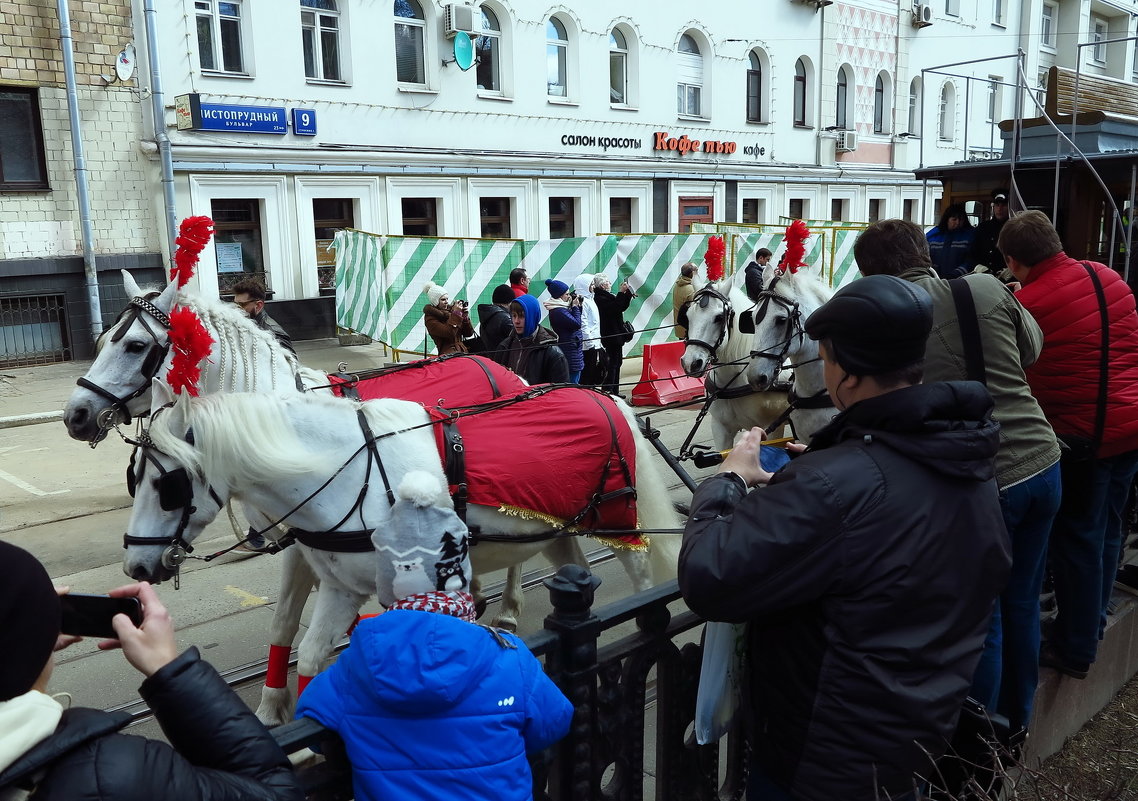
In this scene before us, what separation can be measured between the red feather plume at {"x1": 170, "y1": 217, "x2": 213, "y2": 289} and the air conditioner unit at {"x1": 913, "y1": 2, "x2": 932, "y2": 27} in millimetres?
28625

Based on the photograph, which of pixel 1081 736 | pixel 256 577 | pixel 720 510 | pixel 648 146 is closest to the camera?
pixel 720 510

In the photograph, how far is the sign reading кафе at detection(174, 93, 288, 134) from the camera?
14.8 m

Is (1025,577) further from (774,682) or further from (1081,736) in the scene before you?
(774,682)

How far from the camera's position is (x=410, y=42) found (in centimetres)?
1811

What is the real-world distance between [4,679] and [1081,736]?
170 inches

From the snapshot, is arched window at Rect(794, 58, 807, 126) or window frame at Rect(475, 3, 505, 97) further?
arched window at Rect(794, 58, 807, 126)

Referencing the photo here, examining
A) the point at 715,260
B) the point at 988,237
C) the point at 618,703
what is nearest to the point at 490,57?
the point at 715,260

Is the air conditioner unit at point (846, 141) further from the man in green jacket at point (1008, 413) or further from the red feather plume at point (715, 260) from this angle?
the man in green jacket at point (1008, 413)

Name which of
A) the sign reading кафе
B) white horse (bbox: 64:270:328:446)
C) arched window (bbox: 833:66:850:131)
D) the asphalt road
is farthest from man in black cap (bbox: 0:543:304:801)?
arched window (bbox: 833:66:850:131)

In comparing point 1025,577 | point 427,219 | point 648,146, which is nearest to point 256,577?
point 1025,577

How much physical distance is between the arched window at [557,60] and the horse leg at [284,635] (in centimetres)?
1785

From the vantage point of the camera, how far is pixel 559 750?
247cm

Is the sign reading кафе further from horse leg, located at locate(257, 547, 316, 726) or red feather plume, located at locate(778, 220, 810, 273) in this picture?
horse leg, located at locate(257, 547, 316, 726)

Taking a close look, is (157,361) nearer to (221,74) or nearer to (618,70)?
(221,74)
